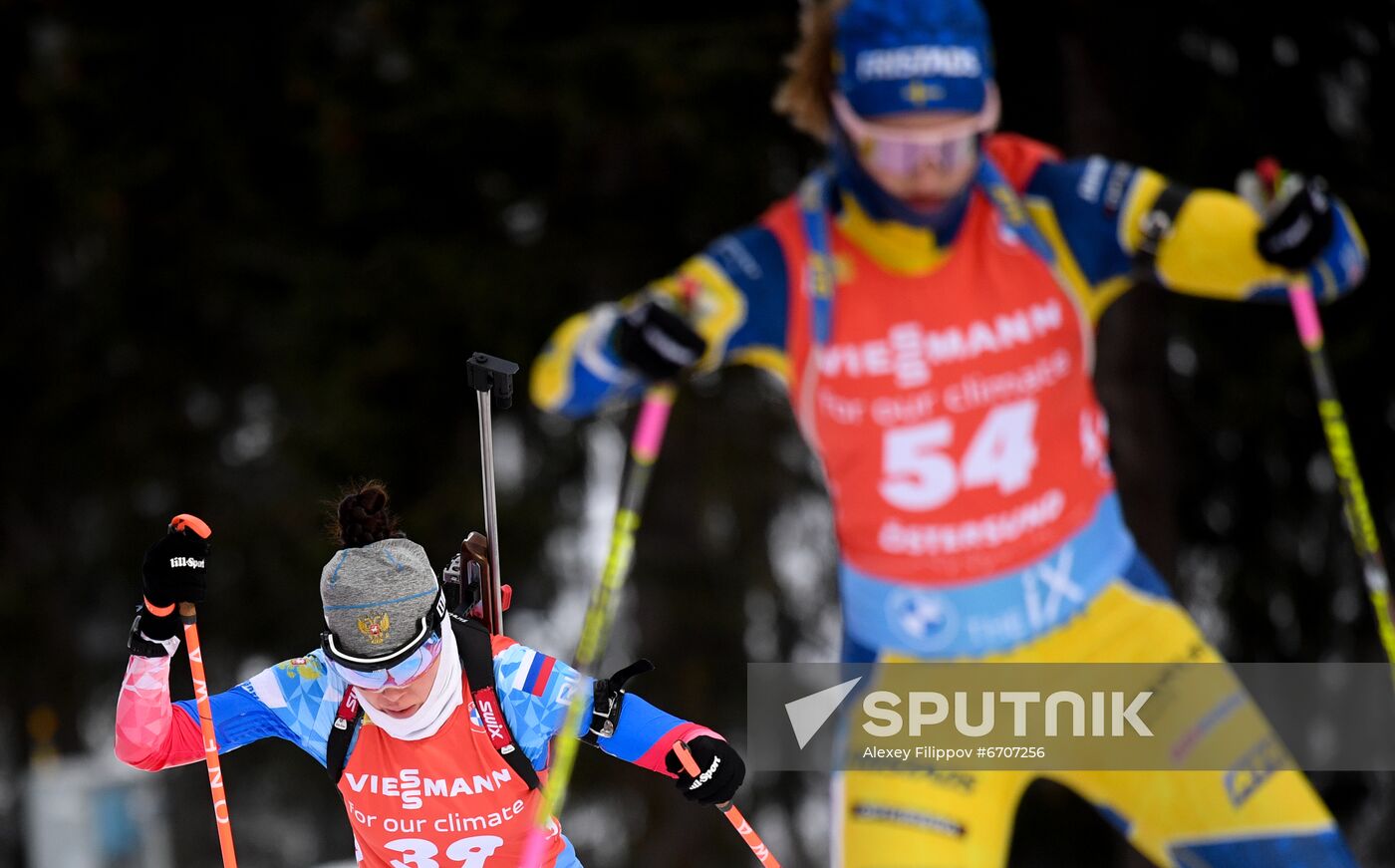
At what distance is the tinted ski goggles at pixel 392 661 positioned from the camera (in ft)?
7.36

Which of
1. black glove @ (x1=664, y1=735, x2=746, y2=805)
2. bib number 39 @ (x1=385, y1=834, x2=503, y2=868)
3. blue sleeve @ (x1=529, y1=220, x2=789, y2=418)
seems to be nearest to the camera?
black glove @ (x1=664, y1=735, x2=746, y2=805)

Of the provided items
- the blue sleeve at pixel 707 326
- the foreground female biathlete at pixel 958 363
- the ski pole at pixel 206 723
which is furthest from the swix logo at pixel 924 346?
the ski pole at pixel 206 723

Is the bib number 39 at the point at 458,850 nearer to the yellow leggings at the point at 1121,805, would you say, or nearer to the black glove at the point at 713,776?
the black glove at the point at 713,776

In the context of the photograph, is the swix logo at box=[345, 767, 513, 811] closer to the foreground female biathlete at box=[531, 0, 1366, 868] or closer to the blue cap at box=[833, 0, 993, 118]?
the foreground female biathlete at box=[531, 0, 1366, 868]

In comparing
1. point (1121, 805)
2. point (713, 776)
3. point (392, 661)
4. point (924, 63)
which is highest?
point (924, 63)

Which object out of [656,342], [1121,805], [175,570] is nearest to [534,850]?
[175,570]

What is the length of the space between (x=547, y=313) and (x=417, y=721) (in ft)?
8.73

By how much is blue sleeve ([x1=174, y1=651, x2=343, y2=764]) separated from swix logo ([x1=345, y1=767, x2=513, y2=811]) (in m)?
0.13

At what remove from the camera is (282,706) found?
249cm

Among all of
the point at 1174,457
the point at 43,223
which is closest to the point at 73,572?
the point at 43,223

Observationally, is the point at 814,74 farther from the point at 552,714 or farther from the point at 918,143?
the point at 552,714

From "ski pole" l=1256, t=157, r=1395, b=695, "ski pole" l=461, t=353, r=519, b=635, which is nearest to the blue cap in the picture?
"ski pole" l=1256, t=157, r=1395, b=695

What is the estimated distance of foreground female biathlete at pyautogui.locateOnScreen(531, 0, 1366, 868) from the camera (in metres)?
2.73

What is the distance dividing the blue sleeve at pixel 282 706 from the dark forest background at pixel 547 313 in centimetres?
223
